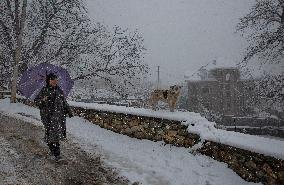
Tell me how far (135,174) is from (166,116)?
2674mm

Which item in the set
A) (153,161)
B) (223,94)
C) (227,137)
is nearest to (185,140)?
(153,161)

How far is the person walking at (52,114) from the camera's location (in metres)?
6.83

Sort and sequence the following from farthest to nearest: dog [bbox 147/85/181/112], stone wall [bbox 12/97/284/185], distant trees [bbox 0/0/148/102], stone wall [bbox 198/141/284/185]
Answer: distant trees [bbox 0/0/148/102] → dog [bbox 147/85/181/112] → stone wall [bbox 12/97/284/185] → stone wall [bbox 198/141/284/185]

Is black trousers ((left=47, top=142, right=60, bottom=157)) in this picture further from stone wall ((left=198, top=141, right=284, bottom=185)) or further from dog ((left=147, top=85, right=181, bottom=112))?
dog ((left=147, top=85, right=181, bottom=112))

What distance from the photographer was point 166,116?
29.0 ft

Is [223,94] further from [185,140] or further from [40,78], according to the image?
[185,140]

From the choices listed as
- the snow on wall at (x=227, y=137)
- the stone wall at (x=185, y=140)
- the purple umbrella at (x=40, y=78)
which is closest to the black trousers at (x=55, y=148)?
the stone wall at (x=185, y=140)

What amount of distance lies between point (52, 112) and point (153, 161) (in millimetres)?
2552

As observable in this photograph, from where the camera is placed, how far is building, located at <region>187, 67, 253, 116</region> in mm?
49625

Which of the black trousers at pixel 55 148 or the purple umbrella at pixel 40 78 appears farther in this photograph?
the purple umbrella at pixel 40 78

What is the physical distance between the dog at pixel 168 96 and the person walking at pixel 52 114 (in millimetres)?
3930

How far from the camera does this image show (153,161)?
7402mm

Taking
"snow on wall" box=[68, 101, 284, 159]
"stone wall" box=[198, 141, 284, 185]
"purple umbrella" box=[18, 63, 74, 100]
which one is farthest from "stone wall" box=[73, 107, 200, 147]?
"purple umbrella" box=[18, 63, 74, 100]

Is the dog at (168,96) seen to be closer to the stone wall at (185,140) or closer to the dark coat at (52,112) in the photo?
the stone wall at (185,140)
